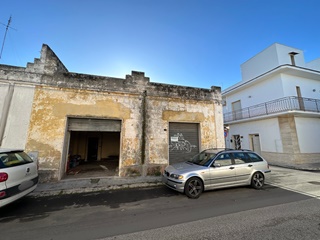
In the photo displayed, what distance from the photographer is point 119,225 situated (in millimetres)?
3139

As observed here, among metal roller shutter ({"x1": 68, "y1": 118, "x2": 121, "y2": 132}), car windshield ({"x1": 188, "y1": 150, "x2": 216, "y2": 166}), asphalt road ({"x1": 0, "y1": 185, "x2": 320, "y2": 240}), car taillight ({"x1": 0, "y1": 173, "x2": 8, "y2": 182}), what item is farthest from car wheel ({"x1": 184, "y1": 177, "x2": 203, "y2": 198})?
car taillight ({"x1": 0, "y1": 173, "x2": 8, "y2": 182})

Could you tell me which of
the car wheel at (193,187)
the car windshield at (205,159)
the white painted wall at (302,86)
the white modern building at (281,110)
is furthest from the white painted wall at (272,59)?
the car wheel at (193,187)

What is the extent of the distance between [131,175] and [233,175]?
470 centimetres

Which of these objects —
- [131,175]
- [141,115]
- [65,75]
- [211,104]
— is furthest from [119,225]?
[211,104]

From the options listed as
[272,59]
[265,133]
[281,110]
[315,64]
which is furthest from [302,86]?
[315,64]

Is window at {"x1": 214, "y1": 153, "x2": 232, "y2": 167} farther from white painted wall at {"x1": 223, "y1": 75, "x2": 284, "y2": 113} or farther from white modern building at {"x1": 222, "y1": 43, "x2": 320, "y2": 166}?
white painted wall at {"x1": 223, "y1": 75, "x2": 284, "y2": 113}

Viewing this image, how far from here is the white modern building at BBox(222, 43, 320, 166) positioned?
10688 mm

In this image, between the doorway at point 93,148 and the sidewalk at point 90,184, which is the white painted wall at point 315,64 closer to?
the sidewalk at point 90,184

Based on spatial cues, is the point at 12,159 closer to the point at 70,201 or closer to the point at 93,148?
the point at 70,201

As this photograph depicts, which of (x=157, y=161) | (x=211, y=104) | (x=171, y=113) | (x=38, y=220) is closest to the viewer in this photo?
(x=38, y=220)

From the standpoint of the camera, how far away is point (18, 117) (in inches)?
247

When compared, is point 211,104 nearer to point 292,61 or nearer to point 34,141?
point 34,141

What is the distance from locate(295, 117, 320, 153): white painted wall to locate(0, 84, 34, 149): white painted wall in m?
17.1

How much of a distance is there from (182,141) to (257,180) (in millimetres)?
3927
